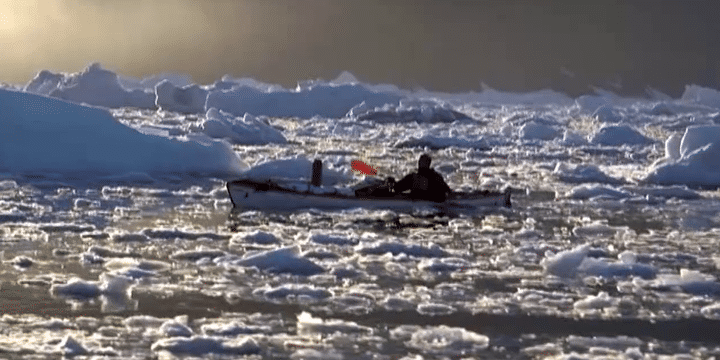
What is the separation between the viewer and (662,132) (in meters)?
44.7

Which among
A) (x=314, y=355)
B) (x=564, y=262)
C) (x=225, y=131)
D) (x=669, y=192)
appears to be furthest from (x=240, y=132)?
(x=314, y=355)

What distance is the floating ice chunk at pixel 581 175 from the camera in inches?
766

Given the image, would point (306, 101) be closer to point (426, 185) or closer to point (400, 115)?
point (400, 115)

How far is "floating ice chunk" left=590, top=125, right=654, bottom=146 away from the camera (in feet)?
111

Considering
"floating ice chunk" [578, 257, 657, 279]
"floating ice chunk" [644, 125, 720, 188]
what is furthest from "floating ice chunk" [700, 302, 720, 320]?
"floating ice chunk" [644, 125, 720, 188]

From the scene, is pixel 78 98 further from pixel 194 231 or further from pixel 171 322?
pixel 171 322

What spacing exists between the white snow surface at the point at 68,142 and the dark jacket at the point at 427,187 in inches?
217

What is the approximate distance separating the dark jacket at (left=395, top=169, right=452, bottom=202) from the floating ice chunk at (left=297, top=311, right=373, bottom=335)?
711 cm

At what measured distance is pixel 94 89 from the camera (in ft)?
174

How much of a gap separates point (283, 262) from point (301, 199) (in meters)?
4.75

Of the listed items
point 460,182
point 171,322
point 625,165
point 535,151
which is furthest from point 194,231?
point 535,151

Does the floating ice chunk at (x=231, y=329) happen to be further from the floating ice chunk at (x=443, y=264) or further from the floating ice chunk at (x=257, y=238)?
the floating ice chunk at (x=257, y=238)

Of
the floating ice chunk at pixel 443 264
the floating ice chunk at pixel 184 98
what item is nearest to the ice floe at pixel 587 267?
the floating ice chunk at pixel 443 264

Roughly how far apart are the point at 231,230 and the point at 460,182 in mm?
7891
